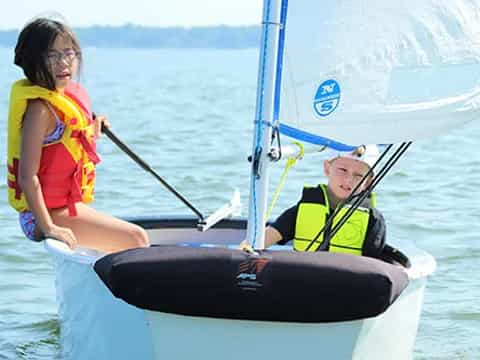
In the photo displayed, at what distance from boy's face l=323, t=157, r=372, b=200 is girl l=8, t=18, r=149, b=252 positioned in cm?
76

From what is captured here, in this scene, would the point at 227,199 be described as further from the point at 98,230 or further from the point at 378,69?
the point at 378,69

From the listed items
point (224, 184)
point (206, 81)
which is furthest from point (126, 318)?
point (206, 81)

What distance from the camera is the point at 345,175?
4.11 meters

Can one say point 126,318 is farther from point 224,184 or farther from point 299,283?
point 224,184

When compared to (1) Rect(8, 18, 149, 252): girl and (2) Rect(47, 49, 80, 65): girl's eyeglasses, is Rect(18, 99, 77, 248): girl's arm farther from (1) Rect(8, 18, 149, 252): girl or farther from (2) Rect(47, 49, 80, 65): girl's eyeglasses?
(2) Rect(47, 49, 80, 65): girl's eyeglasses

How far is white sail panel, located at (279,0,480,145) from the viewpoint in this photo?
3584 millimetres

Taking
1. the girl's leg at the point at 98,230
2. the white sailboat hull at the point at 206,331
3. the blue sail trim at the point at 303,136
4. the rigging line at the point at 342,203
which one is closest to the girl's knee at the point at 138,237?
the girl's leg at the point at 98,230

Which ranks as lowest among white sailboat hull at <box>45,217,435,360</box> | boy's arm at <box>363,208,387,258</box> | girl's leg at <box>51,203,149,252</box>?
white sailboat hull at <box>45,217,435,360</box>

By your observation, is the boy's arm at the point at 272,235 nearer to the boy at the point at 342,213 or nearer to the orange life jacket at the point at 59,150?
the boy at the point at 342,213

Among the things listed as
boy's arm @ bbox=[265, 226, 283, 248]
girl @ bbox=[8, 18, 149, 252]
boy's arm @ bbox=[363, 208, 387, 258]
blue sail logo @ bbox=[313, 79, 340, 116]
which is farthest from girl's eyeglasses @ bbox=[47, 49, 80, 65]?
boy's arm @ bbox=[363, 208, 387, 258]

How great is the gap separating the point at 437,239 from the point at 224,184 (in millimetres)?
2566

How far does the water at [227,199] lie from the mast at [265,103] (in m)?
0.90

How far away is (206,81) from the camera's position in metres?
28.1

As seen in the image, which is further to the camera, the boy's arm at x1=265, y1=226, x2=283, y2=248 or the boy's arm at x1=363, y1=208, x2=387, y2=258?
the boy's arm at x1=265, y1=226, x2=283, y2=248
